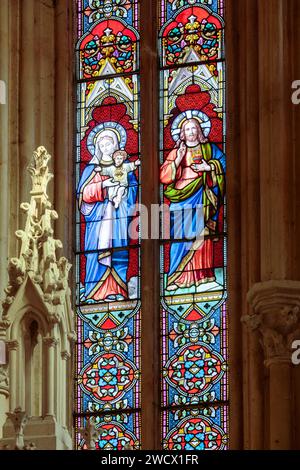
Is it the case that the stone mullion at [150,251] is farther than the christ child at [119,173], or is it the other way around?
the christ child at [119,173]

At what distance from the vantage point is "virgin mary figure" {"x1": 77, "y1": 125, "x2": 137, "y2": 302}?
34094mm

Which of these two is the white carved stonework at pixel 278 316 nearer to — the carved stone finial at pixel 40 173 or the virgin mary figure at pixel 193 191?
the virgin mary figure at pixel 193 191

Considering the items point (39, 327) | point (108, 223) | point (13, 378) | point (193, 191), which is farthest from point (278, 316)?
point (108, 223)

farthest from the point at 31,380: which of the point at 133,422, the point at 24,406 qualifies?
the point at 133,422

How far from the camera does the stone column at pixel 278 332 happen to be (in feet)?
105

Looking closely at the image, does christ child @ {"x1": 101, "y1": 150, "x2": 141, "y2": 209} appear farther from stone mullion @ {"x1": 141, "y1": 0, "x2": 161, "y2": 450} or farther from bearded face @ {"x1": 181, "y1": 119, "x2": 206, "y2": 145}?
bearded face @ {"x1": 181, "y1": 119, "x2": 206, "y2": 145}

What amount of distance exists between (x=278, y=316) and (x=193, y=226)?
2.32m

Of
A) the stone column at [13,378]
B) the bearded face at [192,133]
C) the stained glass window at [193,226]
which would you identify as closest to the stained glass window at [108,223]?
the stained glass window at [193,226]

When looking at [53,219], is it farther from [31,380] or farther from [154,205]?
[31,380]

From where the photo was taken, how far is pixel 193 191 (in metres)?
34.2

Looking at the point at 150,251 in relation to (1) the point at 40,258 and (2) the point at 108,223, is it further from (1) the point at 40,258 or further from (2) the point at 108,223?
(1) the point at 40,258
